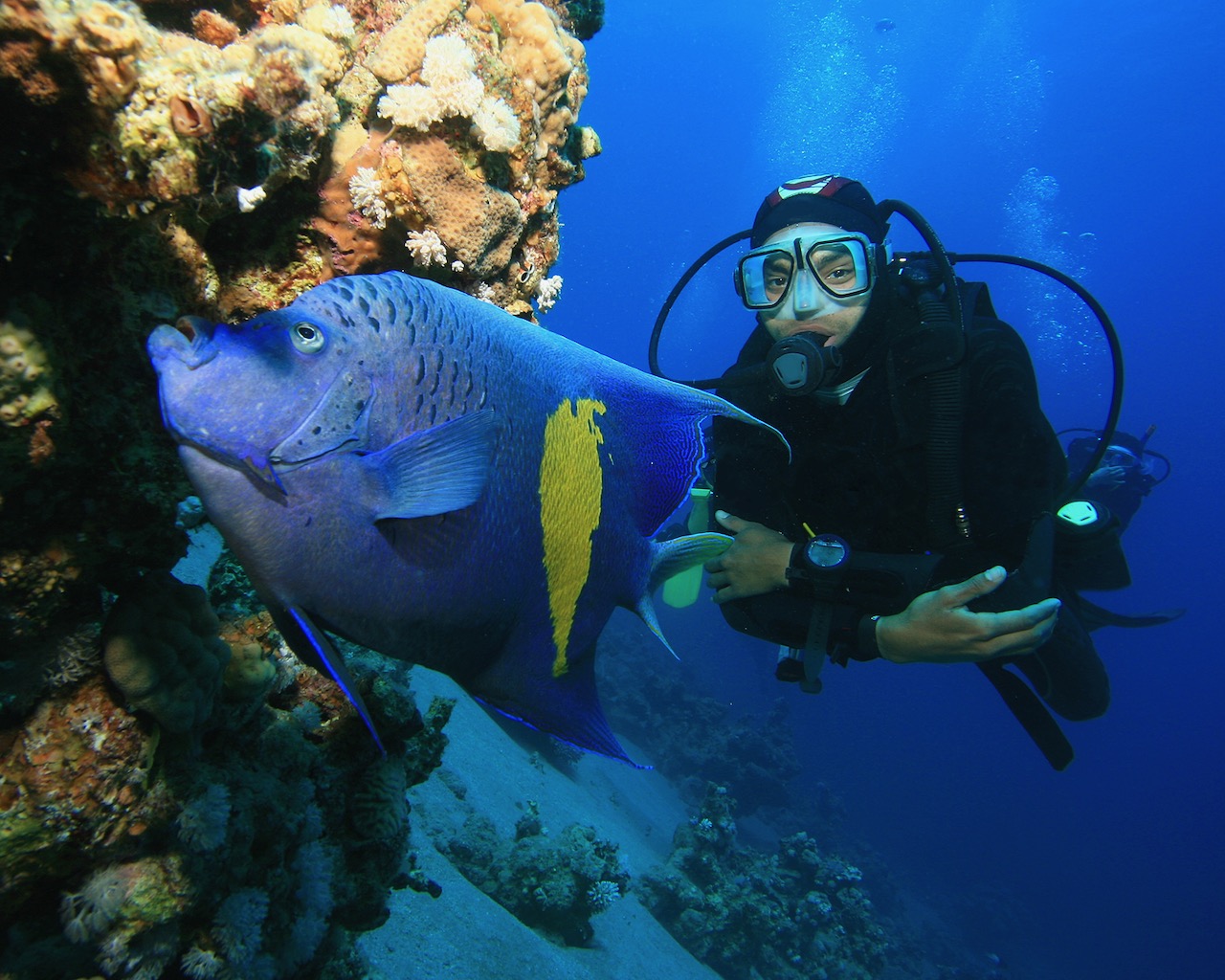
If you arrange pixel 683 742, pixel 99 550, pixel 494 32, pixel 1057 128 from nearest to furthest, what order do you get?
pixel 99 550
pixel 494 32
pixel 683 742
pixel 1057 128

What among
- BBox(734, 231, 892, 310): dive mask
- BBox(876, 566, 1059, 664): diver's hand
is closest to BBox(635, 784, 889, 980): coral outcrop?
BBox(876, 566, 1059, 664): diver's hand

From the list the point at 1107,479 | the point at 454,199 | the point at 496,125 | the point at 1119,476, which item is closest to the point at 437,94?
the point at 496,125

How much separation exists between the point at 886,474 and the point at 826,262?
1.08 m

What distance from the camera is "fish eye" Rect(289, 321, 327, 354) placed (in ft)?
2.23

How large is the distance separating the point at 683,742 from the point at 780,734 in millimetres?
3148

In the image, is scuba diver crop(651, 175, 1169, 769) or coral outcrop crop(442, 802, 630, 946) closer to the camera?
scuba diver crop(651, 175, 1169, 769)

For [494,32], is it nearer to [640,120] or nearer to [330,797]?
[330,797]

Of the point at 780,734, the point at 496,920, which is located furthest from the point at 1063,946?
the point at 496,920

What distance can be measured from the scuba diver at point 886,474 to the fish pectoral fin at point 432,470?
1973mm

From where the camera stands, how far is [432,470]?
744 mm

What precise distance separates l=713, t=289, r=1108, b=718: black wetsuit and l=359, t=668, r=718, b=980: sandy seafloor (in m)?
1.41

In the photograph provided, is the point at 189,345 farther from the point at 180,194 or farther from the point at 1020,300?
the point at 1020,300

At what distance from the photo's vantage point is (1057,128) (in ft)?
195

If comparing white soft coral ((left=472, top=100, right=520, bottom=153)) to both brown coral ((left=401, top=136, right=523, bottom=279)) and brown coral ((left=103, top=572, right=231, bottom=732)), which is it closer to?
brown coral ((left=401, top=136, right=523, bottom=279))
